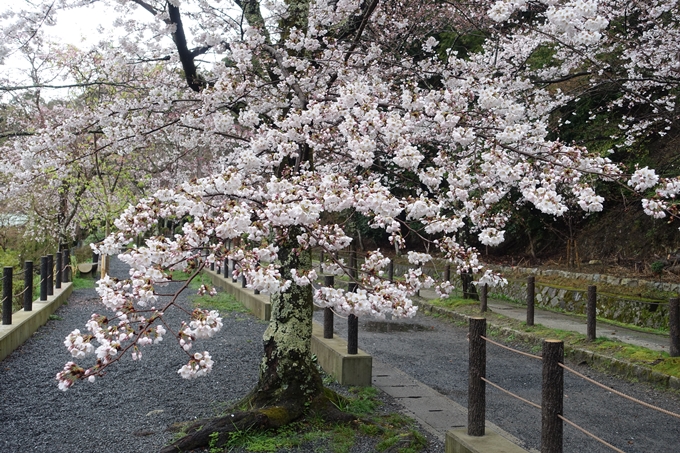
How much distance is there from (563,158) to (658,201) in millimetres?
1093

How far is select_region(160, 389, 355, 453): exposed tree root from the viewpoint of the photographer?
4.61m

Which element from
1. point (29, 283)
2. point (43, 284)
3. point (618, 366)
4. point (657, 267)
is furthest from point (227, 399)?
point (657, 267)

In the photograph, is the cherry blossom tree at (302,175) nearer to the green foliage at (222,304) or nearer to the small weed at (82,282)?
the green foliage at (222,304)

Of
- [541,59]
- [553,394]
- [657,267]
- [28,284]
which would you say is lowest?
[28,284]

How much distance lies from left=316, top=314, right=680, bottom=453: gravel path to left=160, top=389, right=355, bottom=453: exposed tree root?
5.63ft

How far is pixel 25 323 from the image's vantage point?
9180mm

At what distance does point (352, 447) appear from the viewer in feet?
15.3

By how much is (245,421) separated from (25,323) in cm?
608

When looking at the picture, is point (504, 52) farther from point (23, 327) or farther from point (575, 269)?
point (23, 327)

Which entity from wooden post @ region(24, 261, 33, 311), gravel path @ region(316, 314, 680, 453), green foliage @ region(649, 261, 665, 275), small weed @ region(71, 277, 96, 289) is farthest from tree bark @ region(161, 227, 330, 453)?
small weed @ region(71, 277, 96, 289)

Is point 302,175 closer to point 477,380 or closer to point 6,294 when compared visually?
point 477,380

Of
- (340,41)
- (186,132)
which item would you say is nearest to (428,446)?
(340,41)

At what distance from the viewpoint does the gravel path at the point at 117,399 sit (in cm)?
493

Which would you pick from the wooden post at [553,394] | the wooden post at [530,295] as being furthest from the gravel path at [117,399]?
the wooden post at [530,295]
